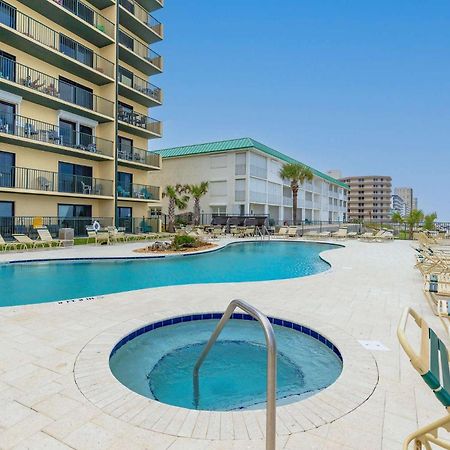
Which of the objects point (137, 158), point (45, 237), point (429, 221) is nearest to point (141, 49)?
point (137, 158)

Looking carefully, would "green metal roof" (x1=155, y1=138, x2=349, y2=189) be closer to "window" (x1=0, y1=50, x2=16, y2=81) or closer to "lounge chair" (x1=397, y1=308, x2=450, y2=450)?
"window" (x1=0, y1=50, x2=16, y2=81)

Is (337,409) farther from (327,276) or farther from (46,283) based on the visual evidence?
(46,283)

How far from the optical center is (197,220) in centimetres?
3259

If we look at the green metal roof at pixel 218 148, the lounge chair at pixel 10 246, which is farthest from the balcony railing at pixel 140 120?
the lounge chair at pixel 10 246

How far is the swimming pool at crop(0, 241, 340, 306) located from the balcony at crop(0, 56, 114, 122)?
10.7m

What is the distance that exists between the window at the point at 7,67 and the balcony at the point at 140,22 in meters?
9.63

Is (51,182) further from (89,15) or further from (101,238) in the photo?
(89,15)

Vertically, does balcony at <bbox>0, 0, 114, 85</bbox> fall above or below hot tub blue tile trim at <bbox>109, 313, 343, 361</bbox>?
above

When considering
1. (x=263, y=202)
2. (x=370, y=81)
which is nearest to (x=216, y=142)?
(x=263, y=202)

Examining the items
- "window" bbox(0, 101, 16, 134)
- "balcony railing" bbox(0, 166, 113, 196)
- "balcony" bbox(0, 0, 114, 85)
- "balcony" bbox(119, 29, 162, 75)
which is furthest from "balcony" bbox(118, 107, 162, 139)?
"window" bbox(0, 101, 16, 134)

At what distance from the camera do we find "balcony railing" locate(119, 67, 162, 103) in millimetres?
25753

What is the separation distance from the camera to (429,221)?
2766cm

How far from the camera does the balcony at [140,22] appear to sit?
2398 cm

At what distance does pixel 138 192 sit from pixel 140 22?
12967 millimetres
